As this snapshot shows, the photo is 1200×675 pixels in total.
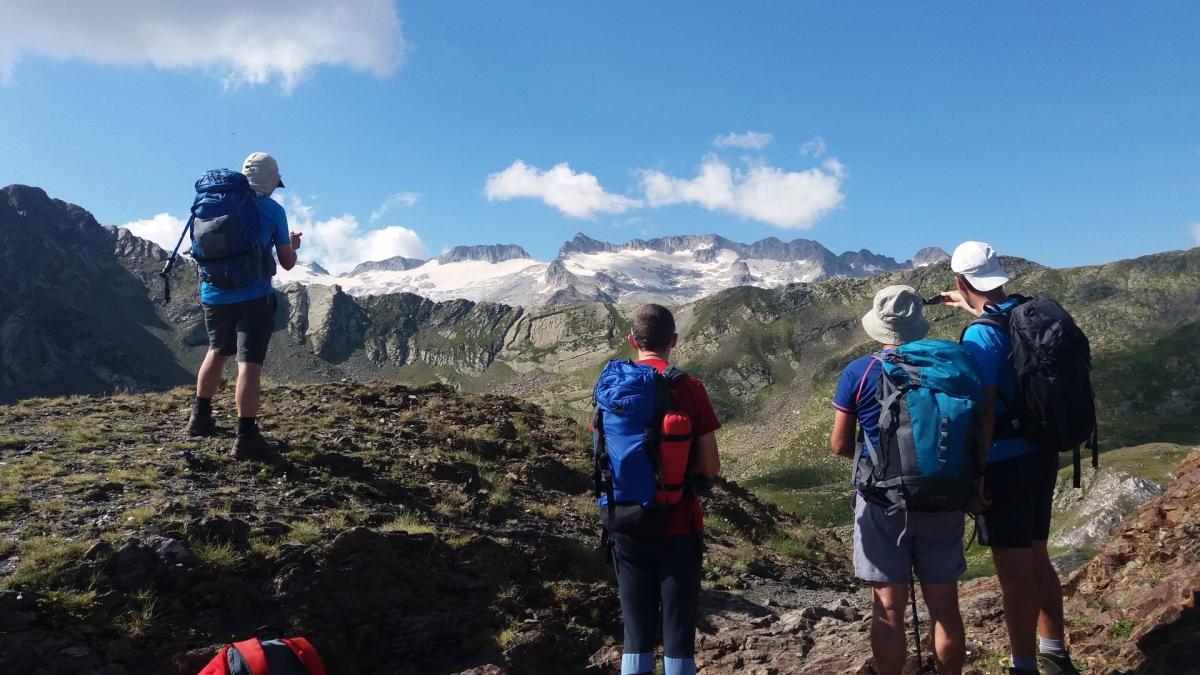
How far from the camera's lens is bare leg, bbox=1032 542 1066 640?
6.46 meters

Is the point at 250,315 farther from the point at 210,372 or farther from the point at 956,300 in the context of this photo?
the point at 956,300

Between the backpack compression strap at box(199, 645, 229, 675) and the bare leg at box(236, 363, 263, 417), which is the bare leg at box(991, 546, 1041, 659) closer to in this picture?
the backpack compression strap at box(199, 645, 229, 675)

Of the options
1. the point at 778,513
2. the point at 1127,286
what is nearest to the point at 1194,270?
the point at 1127,286

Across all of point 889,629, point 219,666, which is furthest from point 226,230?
point 889,629

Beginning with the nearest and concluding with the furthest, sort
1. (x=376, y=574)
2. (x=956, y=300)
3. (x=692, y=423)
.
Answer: (x=692, y=423), (x=956, y=300), (x=376, y=574)

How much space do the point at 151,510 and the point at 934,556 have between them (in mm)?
8115

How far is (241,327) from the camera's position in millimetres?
10359

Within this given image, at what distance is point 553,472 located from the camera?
46.3ft

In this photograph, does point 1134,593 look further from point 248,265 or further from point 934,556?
point 248,265

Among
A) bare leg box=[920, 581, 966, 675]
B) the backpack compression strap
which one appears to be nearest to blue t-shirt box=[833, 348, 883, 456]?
bare leg box=[920, 581, 966, 675]

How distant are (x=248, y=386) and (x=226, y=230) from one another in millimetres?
2078

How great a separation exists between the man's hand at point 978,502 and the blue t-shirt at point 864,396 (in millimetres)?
789

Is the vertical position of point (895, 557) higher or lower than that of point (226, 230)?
lower

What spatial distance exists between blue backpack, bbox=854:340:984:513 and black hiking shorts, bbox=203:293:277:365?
8.14m
